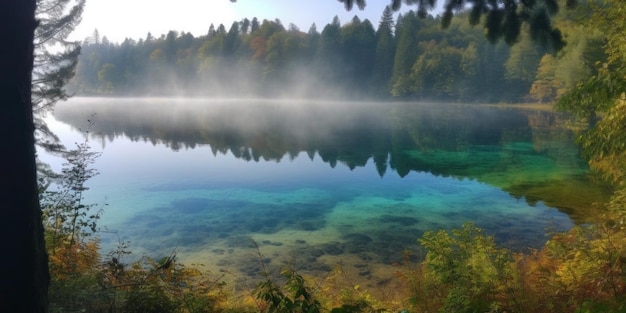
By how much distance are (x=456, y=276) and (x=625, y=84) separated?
4.04 metres

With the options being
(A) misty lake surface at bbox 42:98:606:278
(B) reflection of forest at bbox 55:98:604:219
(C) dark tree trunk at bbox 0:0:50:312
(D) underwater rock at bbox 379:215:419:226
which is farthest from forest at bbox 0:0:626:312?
(B) reflection of forest at bbox 55:98:604:219

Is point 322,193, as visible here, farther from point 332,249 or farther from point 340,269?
point 340,269

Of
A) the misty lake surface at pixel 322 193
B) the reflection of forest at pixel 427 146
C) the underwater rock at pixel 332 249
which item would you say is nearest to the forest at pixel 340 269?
the misty lake surface at pixel 322 193

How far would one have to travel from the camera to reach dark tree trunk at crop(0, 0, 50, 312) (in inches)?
117

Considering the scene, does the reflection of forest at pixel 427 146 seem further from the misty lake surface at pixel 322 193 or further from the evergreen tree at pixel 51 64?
the evergreen tree at pixel 51 64

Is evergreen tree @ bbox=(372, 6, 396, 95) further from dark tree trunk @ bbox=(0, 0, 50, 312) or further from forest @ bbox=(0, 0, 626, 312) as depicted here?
dark tree trunk @ bbox=(0, 0, 50, 312)

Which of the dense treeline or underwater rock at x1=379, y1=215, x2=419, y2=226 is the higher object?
the dense treeline

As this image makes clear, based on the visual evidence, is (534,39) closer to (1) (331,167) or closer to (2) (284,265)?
(2) (284,265)

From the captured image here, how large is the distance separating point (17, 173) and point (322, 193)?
18.2 m

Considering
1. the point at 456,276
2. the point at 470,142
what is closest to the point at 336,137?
the point at 470,142

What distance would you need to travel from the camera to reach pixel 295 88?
5108 inches

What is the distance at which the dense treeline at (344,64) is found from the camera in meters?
93.2

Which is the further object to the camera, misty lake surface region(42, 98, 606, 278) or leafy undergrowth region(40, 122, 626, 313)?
misty lake surface region(42, 98, 606, 278)

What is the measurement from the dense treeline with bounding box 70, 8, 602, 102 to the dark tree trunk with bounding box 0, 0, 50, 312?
59.4 m
